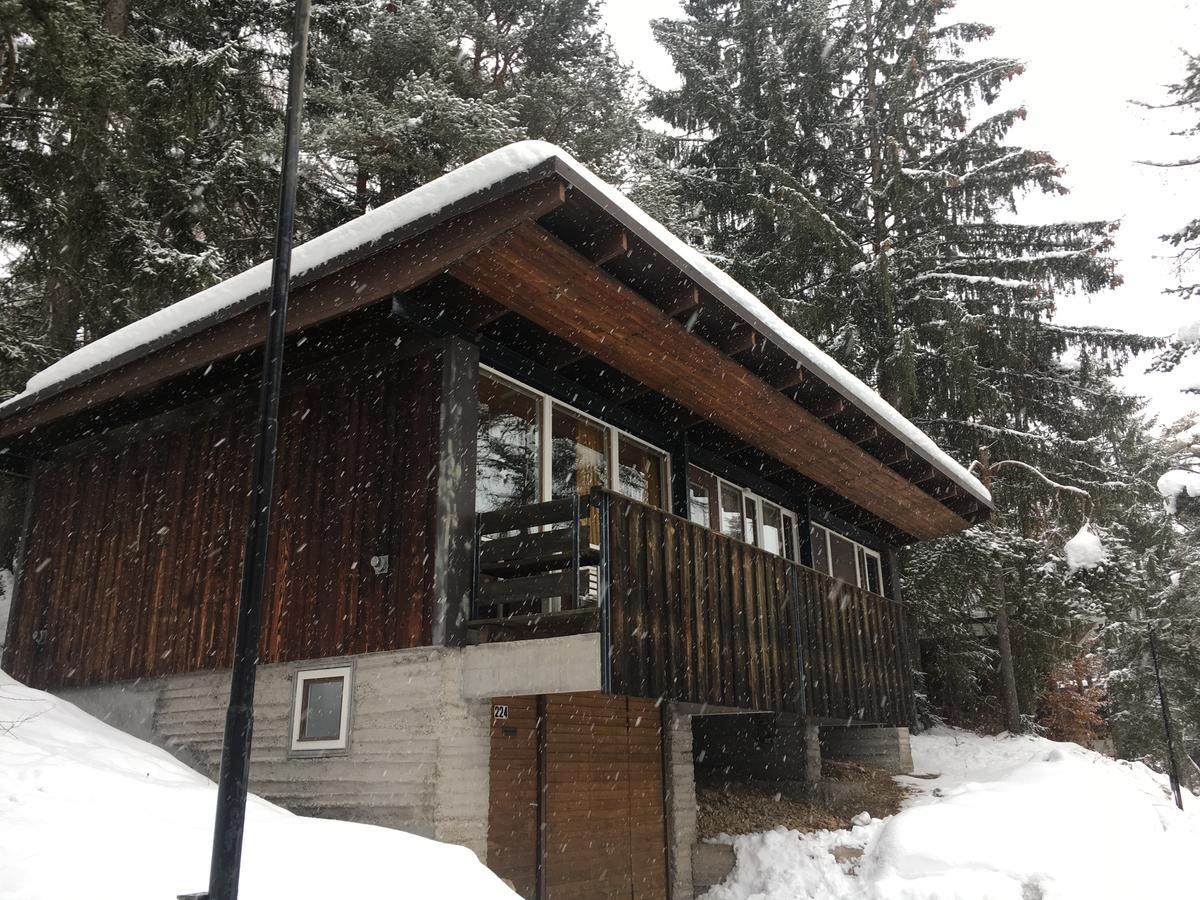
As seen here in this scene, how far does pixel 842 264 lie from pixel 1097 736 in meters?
16.0

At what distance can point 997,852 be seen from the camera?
8.98 meters

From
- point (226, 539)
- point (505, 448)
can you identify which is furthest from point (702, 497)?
point (226, 539)

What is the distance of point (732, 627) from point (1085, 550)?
45.8ft

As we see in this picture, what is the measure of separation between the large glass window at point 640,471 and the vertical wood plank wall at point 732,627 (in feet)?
4.58

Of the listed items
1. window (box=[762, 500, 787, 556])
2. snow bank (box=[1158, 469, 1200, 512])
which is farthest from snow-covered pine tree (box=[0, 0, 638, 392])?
snow bank (box=[1158, 469, 1200, 512])

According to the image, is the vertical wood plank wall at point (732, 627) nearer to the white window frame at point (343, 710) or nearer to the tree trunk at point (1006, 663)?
the white window frame at point (343, 710)

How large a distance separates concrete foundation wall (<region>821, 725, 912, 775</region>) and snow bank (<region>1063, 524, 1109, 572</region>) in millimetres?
6643

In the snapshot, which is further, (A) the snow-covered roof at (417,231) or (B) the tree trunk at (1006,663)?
(B) the tree trunk at (1006,663)

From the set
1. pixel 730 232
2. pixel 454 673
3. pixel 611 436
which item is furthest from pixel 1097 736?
pixel 454 673

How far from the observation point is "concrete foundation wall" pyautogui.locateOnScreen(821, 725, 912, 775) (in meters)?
15.5

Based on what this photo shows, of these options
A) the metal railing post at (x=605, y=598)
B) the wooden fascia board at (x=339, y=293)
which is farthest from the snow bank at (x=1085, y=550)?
the wooden fascia board at (x=339, y=293)

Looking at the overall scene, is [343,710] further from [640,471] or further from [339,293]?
[640,471]

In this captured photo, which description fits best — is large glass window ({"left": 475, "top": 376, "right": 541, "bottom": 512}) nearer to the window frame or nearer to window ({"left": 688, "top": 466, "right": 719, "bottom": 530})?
window ({"left": 688, "top": 466, "right": 719, "bottom": 530})

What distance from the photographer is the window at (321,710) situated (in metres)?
7.71
